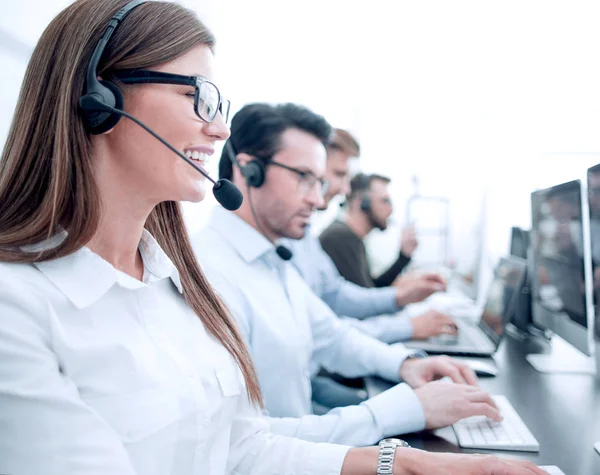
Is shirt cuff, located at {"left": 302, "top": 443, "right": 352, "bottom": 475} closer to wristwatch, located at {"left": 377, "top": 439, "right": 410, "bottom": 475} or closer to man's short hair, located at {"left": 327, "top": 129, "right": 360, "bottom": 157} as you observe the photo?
wristwatch, located at {"left": 377, "top": 439, "right": 410, "bottom": 475}

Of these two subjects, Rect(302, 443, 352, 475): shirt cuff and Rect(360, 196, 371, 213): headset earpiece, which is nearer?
Rect(302, 443, 352, 475): shirt cuff

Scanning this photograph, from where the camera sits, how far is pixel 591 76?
78.2 inches

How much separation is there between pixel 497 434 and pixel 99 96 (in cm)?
86

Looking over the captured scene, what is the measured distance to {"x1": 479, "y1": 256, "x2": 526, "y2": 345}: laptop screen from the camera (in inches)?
62.6

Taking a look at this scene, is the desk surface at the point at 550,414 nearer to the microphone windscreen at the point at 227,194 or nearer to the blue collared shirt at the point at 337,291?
the microphone windscreen at the point at 227,194

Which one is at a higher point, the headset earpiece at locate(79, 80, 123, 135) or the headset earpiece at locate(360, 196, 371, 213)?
the headset earpiece at locate(79, 80, 123, 135)

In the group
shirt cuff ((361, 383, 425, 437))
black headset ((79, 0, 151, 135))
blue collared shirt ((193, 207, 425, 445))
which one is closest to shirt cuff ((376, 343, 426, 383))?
blue collared shirt ((193, 207, 425, 445))

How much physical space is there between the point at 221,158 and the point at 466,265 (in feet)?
5.78

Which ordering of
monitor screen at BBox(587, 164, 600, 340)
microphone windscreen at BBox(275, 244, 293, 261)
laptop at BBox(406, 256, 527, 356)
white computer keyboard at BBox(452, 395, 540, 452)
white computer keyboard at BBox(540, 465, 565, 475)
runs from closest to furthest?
white computer keyboard at BBox(540, 465, 565, 475)
white computer keyboard at BBox(452, 395, 540, 452)
monitor screen at BBox(587, 164, 600, 340)
microphone windscreen at BBox(275, 244, 293, 261)
laptop at BBox(406, 256, 527, 356)

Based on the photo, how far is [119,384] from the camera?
646mm

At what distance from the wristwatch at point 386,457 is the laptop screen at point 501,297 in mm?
875

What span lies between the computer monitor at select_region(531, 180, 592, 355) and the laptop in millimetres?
79

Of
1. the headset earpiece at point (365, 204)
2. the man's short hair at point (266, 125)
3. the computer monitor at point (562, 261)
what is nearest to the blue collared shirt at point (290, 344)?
the man's short hair at point (266, 125)

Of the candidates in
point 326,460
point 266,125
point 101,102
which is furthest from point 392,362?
point 101,102
